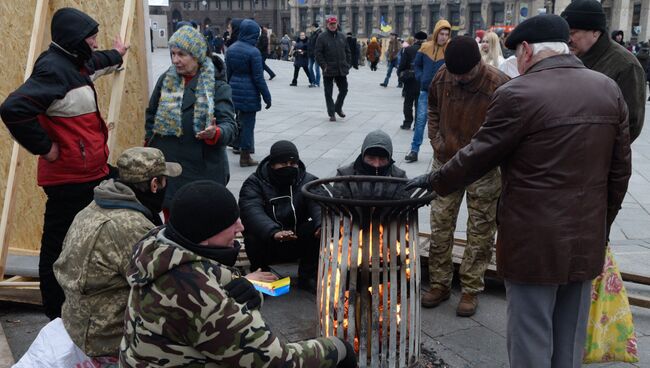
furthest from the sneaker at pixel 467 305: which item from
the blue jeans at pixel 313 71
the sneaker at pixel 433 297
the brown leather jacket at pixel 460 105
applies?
the blue jeans at pixel 313 71

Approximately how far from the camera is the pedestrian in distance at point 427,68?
8.68 metres

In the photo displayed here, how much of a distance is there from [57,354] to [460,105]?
264 cm

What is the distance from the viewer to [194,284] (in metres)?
2.01

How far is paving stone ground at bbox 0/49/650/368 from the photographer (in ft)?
12.6

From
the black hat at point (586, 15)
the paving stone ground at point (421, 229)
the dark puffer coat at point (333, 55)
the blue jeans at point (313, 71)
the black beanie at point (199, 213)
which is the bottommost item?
the paving stone ground at point (421, 229)

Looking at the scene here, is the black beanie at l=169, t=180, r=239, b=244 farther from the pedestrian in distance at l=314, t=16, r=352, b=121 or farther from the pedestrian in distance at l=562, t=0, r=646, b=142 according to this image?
the pedestrian in distance at l=314, t=16, r=352, b=121

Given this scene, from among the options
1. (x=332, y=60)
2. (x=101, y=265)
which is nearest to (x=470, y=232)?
(x=101, y=265)

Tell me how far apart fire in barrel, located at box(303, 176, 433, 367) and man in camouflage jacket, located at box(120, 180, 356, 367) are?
95 cm

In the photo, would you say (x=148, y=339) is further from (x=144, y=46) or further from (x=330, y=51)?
(x=330, y=51)

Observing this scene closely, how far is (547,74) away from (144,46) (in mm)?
3302

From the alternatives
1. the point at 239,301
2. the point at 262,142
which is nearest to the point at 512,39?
the point at 239,301

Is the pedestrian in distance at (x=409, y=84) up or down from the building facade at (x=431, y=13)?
down

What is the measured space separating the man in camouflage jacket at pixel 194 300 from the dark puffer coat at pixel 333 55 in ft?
31.1

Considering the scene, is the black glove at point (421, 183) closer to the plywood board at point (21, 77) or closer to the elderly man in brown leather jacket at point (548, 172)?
the elderly man in brown leather jacket at point (548, 172)
